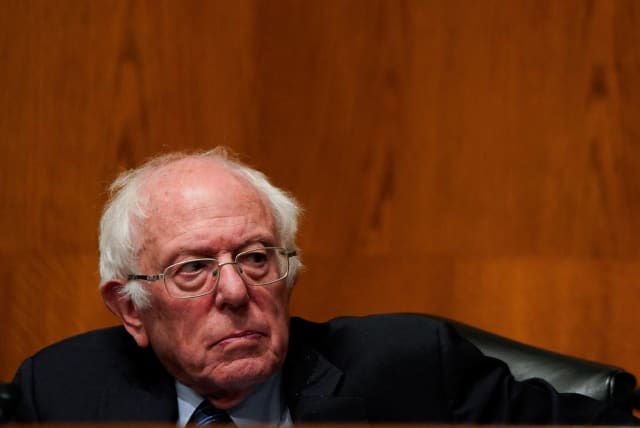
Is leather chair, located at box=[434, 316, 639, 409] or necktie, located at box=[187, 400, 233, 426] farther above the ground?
leather chair, located at box=[434, 316, 639, 409]

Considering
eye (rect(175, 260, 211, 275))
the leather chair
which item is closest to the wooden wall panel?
the leather chair

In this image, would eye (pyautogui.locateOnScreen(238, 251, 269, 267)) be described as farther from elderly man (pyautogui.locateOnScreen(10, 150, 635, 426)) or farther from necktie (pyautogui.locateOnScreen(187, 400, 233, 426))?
necktie (pyautogui.locateOnScreen(187, 400, 233, 426))

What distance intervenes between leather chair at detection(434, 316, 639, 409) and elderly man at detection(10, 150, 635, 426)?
41 mm

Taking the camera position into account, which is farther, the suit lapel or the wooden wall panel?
the wooden wall panel

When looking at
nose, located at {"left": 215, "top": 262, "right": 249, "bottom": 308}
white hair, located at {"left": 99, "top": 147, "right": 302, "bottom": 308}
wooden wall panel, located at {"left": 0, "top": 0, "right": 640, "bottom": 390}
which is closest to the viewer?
nose, located at {"left": 215, "top": 262, "right": 249, "bottom": 308}

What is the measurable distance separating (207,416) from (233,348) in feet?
0.52

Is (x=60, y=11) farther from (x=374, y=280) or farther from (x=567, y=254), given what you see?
(x=567, y=254)

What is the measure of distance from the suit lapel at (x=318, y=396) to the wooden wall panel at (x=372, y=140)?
0.83m

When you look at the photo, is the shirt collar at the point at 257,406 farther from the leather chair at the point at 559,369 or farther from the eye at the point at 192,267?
the leather chair at the point at 559,369

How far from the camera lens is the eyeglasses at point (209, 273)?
6.13 feet

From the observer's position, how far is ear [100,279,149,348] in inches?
78.7

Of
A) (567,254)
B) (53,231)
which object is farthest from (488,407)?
(53,231)

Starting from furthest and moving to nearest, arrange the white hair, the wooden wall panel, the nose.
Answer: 1. the wooden wall panel
2. the white hair
3. the nose

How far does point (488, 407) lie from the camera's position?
1925 mm
